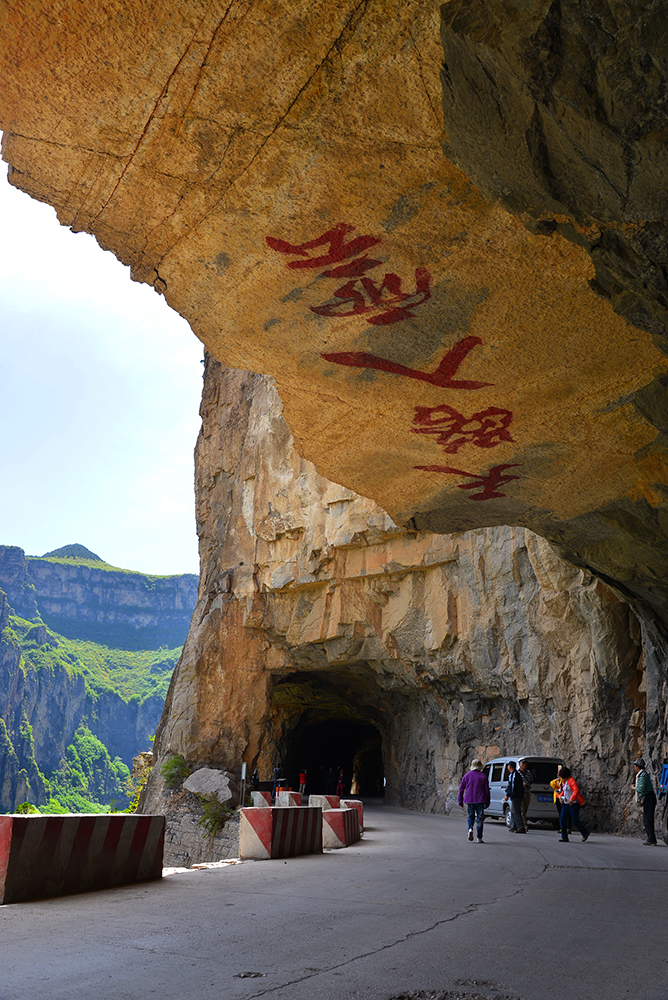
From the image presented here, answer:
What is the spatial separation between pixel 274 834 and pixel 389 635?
578 inches

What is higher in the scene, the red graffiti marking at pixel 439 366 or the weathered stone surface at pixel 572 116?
the red graffiti marking at pixel 439 366

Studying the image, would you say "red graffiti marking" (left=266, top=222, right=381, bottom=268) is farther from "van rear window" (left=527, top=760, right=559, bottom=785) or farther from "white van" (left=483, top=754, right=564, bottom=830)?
"van rear window" (left=527, top=760, right=559, bottom=785)

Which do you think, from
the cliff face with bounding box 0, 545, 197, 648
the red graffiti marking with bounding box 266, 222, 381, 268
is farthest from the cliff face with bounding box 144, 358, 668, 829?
the cliff face with bounding box 0, 545, 197, 648

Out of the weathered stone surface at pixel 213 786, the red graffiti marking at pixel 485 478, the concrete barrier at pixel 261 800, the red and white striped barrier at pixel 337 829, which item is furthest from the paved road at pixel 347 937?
the weathered stone surface at pixel 213 786

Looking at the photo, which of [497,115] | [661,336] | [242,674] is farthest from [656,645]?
[242,674]

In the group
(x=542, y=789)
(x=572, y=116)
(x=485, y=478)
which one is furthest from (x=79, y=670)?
(x=572, y=116)

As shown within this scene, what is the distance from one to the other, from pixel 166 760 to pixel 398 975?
944 inches

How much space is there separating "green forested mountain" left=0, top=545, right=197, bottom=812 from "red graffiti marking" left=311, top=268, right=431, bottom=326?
8681 centimetres

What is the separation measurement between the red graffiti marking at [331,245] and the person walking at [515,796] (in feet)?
39.4

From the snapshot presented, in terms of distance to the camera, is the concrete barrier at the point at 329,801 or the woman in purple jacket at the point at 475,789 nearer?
the woman in purple jacket at the point at 475,789

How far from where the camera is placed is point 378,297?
21.0 feet

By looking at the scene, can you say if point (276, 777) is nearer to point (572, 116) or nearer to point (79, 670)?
point (572, 116)

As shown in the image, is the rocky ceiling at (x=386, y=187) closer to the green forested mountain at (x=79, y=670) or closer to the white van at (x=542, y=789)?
the white van at (x=542, y=789)

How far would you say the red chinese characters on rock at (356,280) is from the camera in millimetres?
5824
